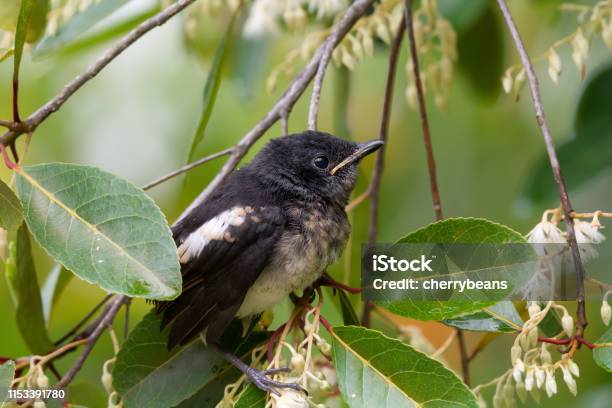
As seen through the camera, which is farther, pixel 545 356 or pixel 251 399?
pixel 251 399

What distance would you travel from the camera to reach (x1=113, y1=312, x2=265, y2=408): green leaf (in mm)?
2773

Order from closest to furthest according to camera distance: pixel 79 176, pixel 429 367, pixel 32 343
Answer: pixel 429 367, pixel 79 176, pixel 32 343

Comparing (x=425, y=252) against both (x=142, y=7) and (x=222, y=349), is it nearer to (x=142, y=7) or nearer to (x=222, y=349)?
(x=222, y=349)

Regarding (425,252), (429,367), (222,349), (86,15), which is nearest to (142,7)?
(86,15)

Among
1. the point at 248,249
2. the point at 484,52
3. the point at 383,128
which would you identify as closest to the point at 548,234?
the point at 248,249

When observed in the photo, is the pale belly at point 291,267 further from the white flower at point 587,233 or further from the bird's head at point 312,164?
the white flower at point 587,233

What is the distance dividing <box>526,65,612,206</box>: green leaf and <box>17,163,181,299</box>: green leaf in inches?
95.0

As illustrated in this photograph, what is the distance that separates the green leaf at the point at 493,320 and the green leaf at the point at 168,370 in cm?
69

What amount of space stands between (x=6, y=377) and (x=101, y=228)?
1.60 feet

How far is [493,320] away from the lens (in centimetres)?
257

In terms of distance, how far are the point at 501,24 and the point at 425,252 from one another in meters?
2.42

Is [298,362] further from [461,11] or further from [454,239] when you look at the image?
[461,11]

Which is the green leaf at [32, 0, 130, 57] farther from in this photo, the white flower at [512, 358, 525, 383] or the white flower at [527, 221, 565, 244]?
the white flower at [512, 358, 525, 383]

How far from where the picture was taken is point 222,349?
9.34ft
